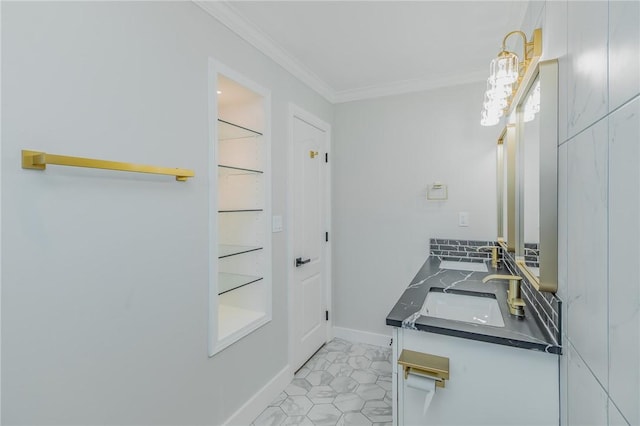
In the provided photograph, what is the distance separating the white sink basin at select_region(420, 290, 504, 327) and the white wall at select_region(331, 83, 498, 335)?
3.69ft

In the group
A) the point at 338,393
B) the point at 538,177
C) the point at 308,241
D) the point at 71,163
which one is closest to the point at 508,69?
the point at 538,177

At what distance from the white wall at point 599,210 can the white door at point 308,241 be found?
5.86 ft

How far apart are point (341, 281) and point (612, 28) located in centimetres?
275

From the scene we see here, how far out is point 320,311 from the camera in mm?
2930

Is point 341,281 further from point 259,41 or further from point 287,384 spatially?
point 259,41

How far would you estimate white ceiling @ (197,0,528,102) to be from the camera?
5.67ft

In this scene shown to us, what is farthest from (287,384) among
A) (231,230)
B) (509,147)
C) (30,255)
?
(509,147)

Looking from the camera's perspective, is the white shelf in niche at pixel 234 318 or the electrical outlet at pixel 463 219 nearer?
the white shelf in niche at pixel 234 318

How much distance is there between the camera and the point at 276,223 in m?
2.21

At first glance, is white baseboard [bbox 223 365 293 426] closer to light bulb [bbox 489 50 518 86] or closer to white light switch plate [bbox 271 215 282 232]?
white light switch plate [bbox 271 215 282 232]

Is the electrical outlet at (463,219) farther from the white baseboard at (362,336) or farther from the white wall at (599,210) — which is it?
the white wall at (599,210)

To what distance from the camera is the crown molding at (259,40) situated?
166 cm

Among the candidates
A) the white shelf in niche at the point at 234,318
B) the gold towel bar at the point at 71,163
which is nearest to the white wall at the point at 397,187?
the white shelf in niche at the point at 234,318

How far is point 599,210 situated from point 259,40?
198 centimetres
